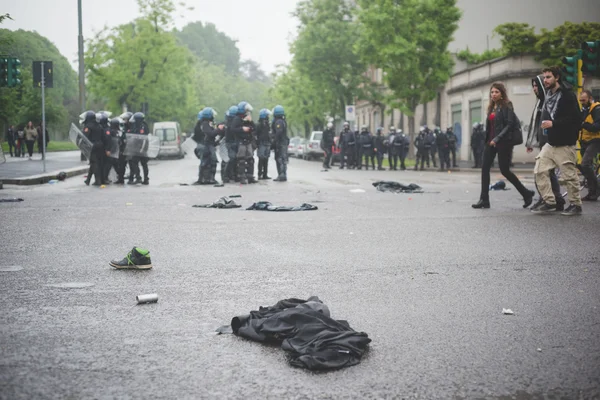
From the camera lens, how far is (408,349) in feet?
13.5

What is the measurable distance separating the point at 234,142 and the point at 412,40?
21.5 m

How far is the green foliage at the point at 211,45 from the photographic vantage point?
539 feet

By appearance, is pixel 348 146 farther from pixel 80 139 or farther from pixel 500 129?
pixel 500 129

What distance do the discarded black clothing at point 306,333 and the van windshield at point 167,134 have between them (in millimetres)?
44767

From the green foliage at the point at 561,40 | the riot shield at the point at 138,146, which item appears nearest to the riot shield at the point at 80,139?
the riot shield at the point at 138,146

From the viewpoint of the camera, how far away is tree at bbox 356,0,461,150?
128ft

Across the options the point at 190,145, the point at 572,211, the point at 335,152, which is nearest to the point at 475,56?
the point at 335,152

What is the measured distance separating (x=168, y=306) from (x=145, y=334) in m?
0.78

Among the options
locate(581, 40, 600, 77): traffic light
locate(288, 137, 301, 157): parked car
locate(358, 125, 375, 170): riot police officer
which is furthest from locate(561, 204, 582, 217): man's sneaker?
locate(288, 137, 301, 157): parked car

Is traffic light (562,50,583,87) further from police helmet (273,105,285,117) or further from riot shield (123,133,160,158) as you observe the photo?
riot shield (123,133,160,158)

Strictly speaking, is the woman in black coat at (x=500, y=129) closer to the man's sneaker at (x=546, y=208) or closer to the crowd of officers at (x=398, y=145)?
the man's sneaker at (x=546, y=208)

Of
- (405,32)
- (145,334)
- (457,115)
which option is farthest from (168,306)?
(457,115)

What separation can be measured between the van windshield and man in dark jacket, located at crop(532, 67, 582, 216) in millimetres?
39404

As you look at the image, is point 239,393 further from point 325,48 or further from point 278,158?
point 325,48
